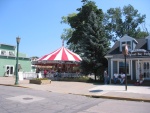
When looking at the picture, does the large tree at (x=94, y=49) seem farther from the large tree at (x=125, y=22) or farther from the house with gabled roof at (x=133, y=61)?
the large tree at (x=125, y=22)

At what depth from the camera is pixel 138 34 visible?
173ft

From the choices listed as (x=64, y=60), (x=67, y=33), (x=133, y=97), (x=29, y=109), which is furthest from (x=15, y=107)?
(x=67, y=33)

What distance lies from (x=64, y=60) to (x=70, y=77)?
2638mm

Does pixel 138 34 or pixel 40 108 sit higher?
pixel 138 34

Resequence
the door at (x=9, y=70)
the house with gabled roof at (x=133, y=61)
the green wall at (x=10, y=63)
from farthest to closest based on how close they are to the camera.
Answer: the door at (x=9, y=70), the green wall at (x=10, y=63), the house with gabled roof at (x=133, y=61)

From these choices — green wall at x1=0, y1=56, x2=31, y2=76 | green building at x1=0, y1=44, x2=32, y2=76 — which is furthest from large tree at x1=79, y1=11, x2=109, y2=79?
green wall at x1=0, y1=56, x2=31, y2=76

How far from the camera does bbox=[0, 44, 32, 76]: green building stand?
4006 centimetres

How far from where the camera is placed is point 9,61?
4141 cm

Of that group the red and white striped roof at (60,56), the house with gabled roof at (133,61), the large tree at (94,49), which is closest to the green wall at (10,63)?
the red and white striped roof at (60,56)

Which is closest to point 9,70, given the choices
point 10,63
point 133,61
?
point 10,63

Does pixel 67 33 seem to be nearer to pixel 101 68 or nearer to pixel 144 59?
pixel 101 68

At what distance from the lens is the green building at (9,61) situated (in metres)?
40.1

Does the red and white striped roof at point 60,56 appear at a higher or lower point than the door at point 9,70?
higher

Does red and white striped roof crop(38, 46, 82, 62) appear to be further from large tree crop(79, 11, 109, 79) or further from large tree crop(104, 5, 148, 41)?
large tree crop(104, 5, 148, 41)
